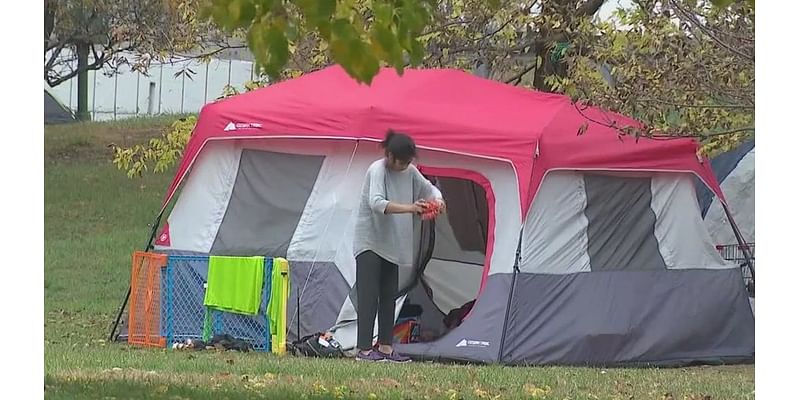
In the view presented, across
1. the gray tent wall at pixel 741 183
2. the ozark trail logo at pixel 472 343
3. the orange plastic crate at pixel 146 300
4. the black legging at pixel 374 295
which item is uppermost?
the gray tent wall at pixel 741 183

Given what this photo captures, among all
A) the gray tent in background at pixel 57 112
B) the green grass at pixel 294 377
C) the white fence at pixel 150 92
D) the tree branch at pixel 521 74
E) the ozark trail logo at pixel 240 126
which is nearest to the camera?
the green grass at pixel 294 377

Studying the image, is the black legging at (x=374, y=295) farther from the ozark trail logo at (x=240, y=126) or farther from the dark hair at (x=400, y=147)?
the ozark trail logo at (x=240, y=126)

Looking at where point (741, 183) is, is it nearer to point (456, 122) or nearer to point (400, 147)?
point (456, 122)

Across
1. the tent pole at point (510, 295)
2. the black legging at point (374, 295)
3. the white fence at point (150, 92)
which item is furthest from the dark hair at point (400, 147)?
the white fence at point (150, 92)

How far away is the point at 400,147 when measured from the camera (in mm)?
8609

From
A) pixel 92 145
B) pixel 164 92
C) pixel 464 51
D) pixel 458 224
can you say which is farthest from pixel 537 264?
pixel 164 92

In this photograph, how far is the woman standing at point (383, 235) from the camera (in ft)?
28.4

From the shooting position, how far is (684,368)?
9.24 meters

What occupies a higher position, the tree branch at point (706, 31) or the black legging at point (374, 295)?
the tree branch at point (706, 31)

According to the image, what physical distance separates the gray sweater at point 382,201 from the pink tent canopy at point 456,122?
59 centimetres

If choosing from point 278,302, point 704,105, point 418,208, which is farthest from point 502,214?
point 278,302

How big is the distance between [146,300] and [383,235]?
2161 mm

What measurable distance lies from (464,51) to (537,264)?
3.48 m

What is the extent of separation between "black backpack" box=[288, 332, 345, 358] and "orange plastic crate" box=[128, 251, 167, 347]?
1.14 metres
